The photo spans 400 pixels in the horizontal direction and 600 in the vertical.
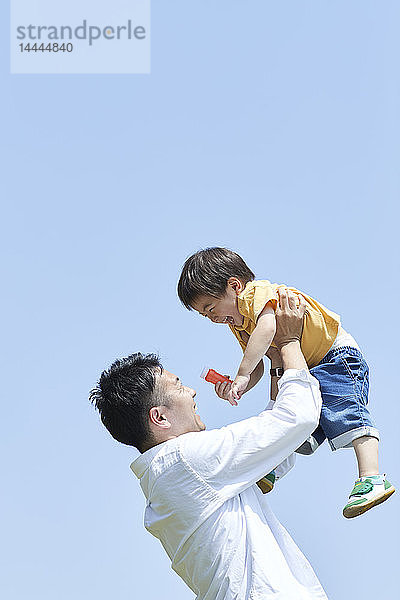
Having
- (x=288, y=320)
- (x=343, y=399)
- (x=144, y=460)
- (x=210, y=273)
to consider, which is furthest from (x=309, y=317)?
(x=144, y=460)

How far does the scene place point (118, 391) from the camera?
332 centimetres

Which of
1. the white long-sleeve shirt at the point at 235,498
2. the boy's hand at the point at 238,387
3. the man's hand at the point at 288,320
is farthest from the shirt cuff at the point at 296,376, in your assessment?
the boy's hand at the point at 238,387

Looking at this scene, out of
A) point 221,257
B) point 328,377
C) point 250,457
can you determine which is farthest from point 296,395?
point 221,257

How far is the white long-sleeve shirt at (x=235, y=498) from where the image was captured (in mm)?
3043

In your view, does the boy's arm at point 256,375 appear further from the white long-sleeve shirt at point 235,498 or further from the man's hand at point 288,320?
the white long-sleeve shirt at point 235,498

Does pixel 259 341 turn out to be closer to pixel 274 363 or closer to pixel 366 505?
pixel 274 363

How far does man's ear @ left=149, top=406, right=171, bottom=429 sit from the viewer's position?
3301 mm

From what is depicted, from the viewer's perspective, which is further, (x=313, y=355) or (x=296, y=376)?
(x=313, y=355)

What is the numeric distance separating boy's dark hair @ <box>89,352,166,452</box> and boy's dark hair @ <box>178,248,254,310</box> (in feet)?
1.87

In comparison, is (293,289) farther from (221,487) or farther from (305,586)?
(305,586)

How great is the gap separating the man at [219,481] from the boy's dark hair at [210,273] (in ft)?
2.05

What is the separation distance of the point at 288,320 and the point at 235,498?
758 millimetres

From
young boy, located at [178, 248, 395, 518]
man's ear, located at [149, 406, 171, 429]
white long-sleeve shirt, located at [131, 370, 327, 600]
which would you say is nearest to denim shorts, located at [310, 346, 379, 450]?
young boy, located at [178, 248, 395, 518]

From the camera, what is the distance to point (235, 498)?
317 cm
